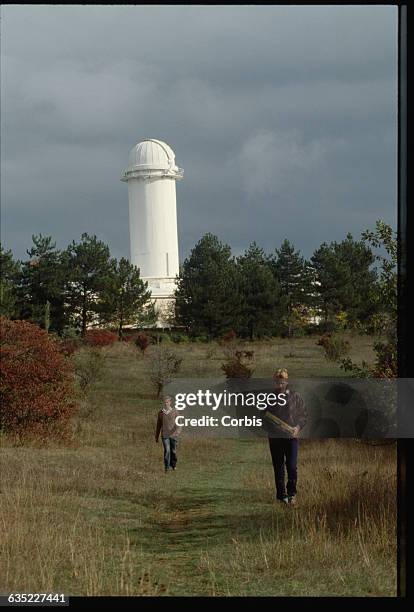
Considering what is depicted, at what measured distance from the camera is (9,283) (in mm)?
4520

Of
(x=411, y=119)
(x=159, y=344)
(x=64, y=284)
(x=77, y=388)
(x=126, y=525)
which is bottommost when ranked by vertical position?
(x=126, y=525)

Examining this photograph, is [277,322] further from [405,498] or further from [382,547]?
[405,498]

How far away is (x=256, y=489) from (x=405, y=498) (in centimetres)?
170

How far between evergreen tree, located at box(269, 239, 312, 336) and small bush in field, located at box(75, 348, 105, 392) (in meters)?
1.32

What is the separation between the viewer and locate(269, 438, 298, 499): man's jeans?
143 inches

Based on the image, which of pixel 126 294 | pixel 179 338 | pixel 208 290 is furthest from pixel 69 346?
pixel 208 290

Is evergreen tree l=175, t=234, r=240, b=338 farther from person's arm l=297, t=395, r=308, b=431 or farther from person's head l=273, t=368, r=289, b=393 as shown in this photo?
person's arm l=297, t=395, r=308, b=431

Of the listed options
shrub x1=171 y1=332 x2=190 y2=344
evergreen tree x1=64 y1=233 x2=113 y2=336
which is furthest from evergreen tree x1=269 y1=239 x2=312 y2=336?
evergreen tree x1=64 y1=233 x2=113 y2=336

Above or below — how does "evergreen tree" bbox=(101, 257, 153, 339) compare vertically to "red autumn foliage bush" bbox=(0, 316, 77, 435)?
above

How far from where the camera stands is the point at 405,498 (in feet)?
8.00

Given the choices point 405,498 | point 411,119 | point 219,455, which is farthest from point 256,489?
point 411,119

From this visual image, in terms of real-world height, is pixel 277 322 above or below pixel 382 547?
above

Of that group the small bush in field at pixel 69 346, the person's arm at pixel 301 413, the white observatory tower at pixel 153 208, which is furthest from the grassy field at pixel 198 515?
the white observatory tower at pixel 153 208

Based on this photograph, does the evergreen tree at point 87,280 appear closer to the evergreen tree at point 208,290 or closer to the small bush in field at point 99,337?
the small bush in field at point 99,337
